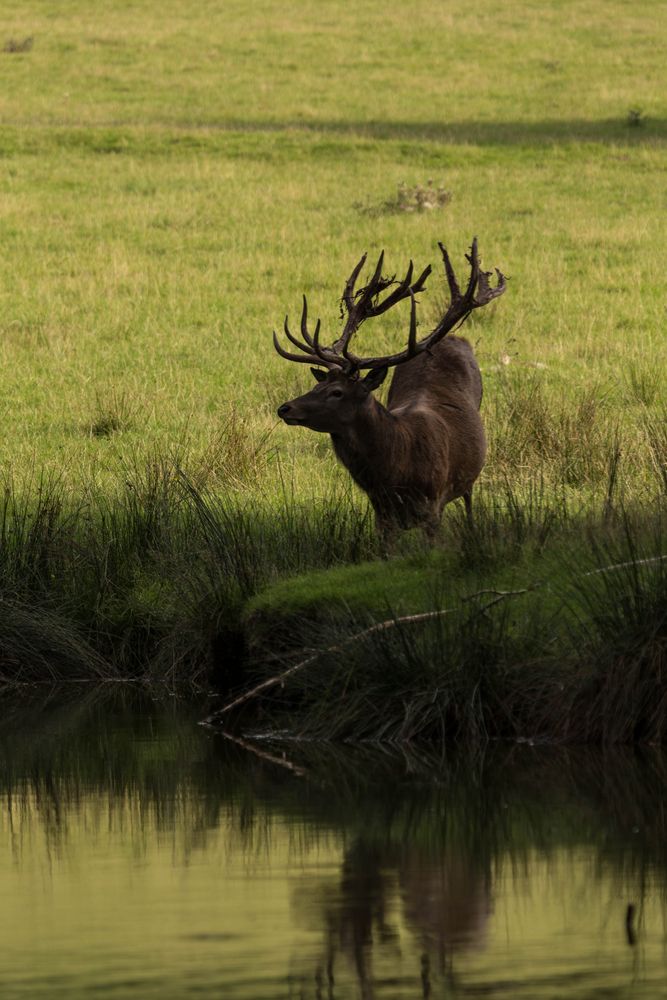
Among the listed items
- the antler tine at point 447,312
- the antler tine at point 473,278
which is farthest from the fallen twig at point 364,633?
the antler tine at point 473,278

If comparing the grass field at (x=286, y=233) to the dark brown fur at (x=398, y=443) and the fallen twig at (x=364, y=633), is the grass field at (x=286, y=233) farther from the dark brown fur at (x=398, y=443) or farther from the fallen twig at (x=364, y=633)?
the fallen twig at (x=364, y=633)

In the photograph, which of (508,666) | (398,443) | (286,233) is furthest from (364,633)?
(286,233)

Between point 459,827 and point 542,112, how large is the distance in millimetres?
36480

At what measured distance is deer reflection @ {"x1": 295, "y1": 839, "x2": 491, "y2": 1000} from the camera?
6.01 m

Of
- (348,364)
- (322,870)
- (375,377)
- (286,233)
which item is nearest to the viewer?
(322,870)

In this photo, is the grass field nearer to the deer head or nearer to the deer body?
the deer body

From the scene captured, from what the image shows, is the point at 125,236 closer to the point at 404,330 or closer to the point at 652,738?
the point at 404,330

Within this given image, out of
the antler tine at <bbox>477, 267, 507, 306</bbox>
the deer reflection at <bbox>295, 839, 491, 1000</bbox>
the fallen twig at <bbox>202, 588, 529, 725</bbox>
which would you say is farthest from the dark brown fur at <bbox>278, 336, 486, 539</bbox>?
the deer reflection at <bbox>295, 839, 491, 1000</bbox>

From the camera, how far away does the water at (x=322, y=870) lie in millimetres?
5871

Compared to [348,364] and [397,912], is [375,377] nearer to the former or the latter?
[348,364]

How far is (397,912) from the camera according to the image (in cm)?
659

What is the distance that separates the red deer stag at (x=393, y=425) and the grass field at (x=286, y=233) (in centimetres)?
37

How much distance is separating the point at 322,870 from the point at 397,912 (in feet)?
2.41

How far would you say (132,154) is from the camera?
120 feet
